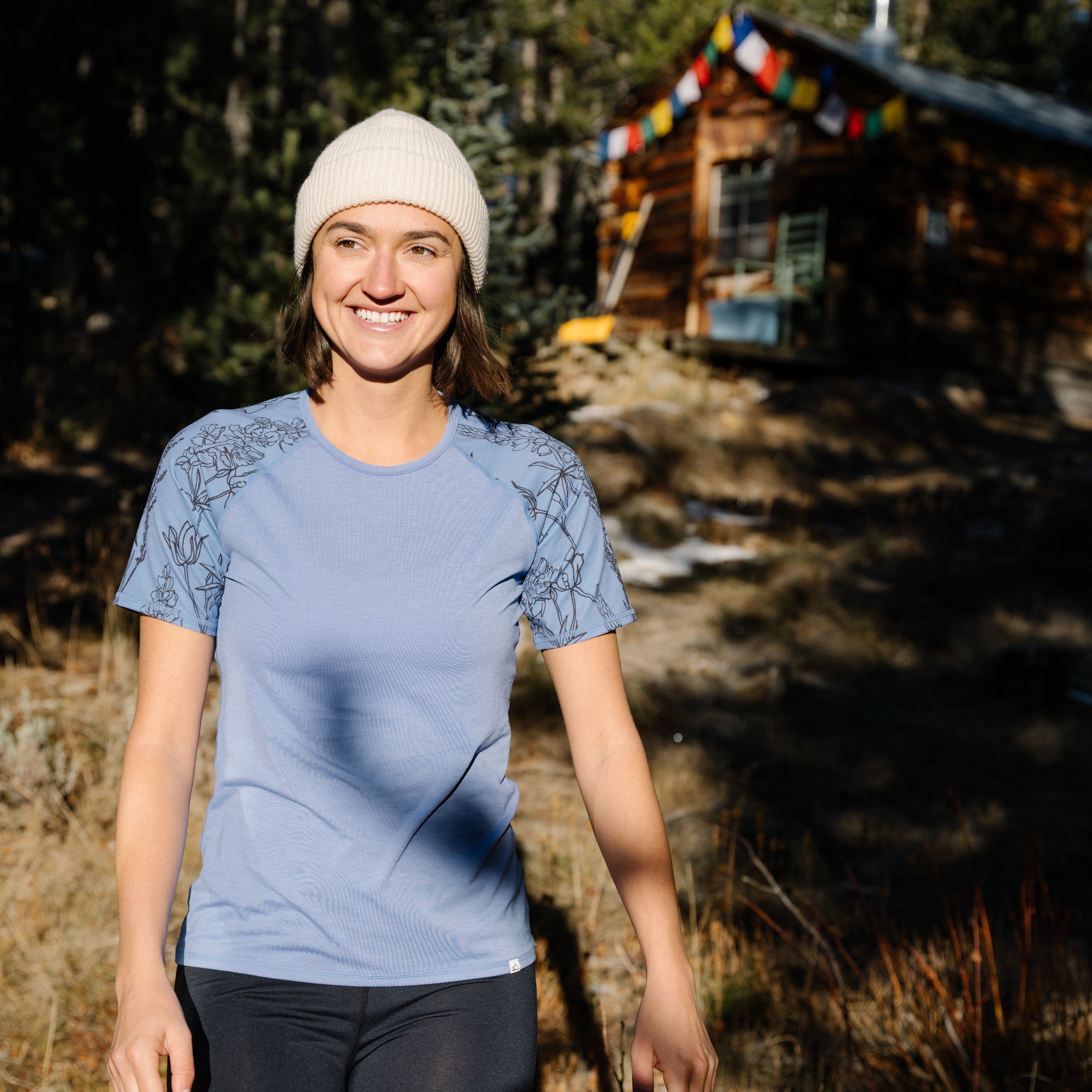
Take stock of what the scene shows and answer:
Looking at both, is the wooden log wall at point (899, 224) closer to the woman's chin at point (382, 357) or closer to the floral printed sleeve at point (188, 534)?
the woman's chin at point (382, 357)

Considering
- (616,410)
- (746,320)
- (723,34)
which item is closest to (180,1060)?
(616,410)

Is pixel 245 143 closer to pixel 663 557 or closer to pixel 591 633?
pixel 663 557

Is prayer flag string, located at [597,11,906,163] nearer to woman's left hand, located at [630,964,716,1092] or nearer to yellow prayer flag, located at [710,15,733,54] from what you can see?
yellow prayer flag, located at [710,15,733,54]

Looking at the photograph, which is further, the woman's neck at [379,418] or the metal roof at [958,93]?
the metal roof at [958,93]

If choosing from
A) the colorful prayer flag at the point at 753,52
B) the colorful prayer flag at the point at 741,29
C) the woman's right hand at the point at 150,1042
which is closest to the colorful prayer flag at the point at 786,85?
the colorful prayer flag at the point at 753,52

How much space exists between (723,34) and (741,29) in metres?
0.39

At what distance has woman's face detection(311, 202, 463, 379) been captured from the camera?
5.74ft

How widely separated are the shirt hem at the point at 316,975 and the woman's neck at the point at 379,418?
76 centimetres

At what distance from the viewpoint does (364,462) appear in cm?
169

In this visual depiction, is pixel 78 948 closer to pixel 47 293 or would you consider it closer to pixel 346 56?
pixel 346 56

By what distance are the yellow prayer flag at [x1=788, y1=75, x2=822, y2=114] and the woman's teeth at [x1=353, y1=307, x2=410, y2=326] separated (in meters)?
14.4

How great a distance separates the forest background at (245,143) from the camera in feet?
22.4

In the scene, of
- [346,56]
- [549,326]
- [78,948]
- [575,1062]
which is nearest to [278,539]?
[575,1062]

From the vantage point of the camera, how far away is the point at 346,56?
39.7 ft
